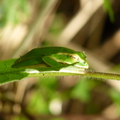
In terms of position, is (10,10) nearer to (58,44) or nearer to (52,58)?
(58,44)

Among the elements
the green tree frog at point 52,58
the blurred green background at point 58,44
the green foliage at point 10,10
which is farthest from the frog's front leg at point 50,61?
the green foliage at point 10,10

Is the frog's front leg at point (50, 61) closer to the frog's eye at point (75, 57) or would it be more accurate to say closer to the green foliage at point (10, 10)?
the frog's eye at point (75, 57)

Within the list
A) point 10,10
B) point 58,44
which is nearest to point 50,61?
point 10,10

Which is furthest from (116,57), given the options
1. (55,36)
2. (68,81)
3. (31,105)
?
(31,105)

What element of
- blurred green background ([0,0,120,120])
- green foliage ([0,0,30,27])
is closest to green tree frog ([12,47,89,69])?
blurred green background ([0,0,120,120])

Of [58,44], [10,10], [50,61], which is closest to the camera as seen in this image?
[50,61]

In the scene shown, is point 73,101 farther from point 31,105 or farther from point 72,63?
point 72,63
